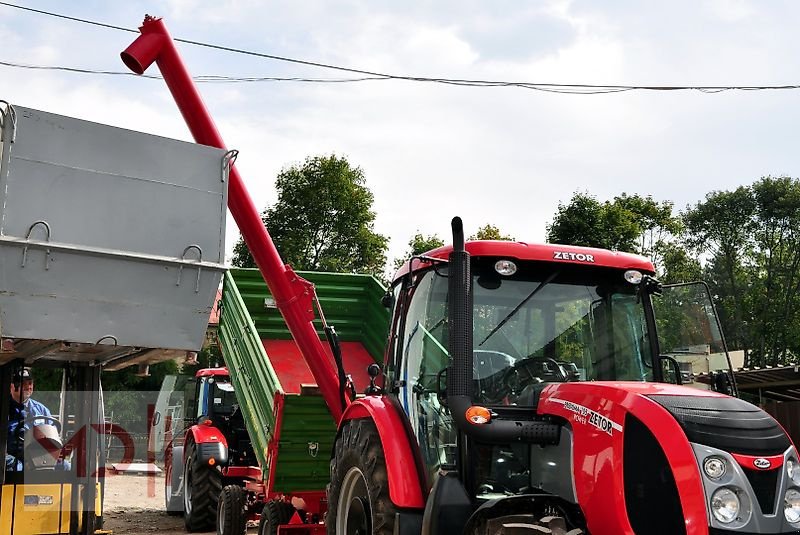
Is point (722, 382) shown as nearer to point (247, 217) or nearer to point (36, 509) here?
point (247, 217)

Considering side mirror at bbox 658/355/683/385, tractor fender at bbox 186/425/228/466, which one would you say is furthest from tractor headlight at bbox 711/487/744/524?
tractor fender at bbox 186/425/228/466

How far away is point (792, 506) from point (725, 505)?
0.36 metres

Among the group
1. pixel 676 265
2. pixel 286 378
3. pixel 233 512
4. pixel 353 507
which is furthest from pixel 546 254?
pixel 676 265

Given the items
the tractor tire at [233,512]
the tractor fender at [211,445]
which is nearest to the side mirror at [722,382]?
the tractor tire at [233,512]

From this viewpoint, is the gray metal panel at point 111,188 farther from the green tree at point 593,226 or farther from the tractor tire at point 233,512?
the green tree at point 593,226

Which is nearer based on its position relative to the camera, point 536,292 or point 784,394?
point 536,292

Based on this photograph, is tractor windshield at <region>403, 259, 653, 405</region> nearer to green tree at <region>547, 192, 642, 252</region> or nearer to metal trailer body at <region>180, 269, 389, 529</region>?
metal trailer body at <region>180, 269, 389, 529</region>

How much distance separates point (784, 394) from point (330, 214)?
39.1ft

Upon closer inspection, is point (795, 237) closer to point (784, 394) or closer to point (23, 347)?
point (784, 394)

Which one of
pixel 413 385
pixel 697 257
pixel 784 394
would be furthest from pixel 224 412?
pixel 697 257

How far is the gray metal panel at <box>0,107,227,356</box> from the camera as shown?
15.8ft

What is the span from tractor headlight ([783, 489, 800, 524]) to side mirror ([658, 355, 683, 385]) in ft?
3.92

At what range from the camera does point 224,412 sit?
10758mm

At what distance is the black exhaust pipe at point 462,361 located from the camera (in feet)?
12.7
